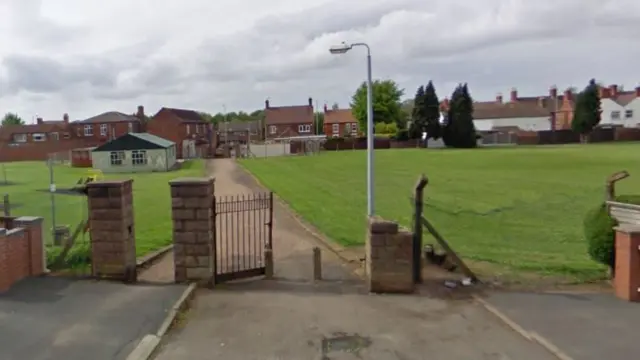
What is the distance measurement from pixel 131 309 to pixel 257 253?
195 inches

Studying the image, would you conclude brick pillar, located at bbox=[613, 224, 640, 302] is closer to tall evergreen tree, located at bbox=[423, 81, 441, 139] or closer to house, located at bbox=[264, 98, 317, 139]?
tall evergreen tree, located at bbox=[423, 81, 441, 139]

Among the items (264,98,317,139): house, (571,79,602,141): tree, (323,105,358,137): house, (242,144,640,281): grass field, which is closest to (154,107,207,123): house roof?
(264,98,317,139): house

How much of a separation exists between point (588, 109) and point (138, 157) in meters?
58.6

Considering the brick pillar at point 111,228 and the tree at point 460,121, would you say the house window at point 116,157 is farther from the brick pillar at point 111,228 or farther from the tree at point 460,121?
the brick pillar at point 111,228

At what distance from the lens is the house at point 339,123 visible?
91.0 meters

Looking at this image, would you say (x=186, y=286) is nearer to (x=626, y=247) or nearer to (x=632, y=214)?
(x=626, y=247)

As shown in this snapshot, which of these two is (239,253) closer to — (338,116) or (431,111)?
(431,111)

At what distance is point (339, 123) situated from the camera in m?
92.8

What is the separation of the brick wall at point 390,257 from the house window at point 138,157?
4288cm

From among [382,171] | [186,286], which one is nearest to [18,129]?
[382,171]

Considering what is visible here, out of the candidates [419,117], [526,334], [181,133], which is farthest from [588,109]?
[526,334]

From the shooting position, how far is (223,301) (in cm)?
776

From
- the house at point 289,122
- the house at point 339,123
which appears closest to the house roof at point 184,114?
the house at point 289,122

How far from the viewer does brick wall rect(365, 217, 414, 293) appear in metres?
8.27
